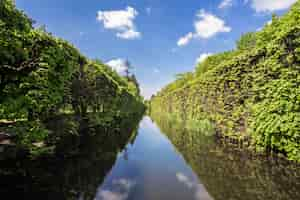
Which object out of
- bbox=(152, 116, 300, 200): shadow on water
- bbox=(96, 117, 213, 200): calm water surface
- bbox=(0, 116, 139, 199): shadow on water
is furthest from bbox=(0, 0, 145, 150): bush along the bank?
bbox=(152, 116, 300, 200): shadow on water

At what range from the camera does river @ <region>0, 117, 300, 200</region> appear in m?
4.74

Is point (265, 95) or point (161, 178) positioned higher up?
point (265, 95)

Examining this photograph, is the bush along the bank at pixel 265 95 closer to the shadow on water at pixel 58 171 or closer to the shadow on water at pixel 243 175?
the shadow on water at pixel 243 175

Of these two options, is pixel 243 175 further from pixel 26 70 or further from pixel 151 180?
pixel 26 70

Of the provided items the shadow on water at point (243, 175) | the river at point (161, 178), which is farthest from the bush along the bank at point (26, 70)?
the shadow on water at point (243, 175)

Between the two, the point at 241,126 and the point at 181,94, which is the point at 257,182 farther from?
the point at 181,94

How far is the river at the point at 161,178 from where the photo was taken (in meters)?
4.74

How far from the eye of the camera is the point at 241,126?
933 cm

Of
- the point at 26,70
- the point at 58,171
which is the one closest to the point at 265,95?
the point at 58,171

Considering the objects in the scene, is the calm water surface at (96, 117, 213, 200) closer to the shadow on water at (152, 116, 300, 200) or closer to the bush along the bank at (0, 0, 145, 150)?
the shadow on water at (152, 116, 300, 200)

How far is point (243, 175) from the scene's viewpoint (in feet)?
19.2

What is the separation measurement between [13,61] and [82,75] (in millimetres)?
9621

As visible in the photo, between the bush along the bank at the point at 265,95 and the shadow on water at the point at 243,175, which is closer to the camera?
the shadow on water at the point at 243,175

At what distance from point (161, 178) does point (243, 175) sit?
218 cm
